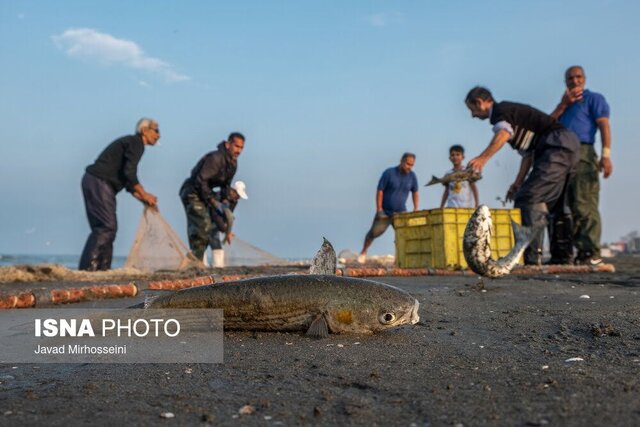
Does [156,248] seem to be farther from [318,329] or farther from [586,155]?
[318,329]

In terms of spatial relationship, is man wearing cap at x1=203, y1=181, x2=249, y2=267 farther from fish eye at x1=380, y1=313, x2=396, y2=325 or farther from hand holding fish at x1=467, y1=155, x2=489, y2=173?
fish eye at x1=380, y1=313, x2=396, y2=325

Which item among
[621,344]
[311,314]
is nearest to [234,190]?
[311,314]

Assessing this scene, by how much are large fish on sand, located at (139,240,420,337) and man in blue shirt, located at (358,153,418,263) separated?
32.4 ft

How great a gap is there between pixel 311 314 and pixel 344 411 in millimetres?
1493

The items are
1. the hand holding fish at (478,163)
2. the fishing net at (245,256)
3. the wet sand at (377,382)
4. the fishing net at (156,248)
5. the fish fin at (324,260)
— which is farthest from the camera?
the fishing net at (245,256)

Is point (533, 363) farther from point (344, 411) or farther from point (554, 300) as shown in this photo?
point (554, 300)

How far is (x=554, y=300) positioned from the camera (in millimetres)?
5074

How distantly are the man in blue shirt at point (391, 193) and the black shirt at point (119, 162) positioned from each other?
5795 mm

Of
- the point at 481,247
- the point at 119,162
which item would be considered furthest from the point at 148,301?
the point at 119,162

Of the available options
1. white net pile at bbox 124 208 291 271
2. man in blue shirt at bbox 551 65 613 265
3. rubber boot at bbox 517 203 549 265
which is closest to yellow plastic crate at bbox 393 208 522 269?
man in blue shirt at bbox 551 65 613 265

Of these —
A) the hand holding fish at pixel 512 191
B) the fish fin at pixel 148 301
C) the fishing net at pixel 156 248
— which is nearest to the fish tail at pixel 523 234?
the hand holding fish at pixel 512 191

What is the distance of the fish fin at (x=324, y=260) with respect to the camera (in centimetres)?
404

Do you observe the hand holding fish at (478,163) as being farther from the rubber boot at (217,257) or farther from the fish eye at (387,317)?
the rubber boot at (217,257)

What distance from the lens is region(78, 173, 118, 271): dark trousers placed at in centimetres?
952
